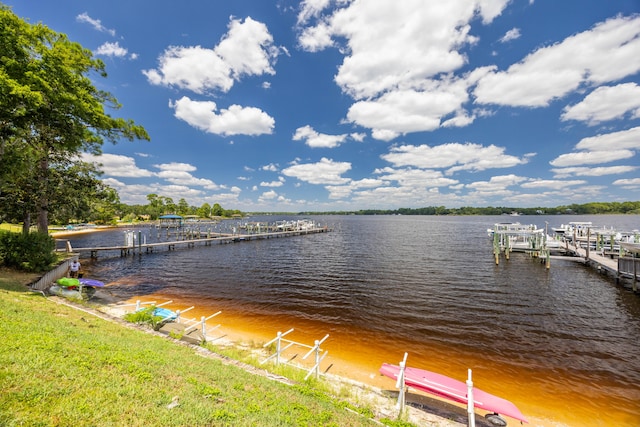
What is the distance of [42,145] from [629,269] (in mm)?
49285

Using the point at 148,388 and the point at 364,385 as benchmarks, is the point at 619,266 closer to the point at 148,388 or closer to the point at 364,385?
the point at 364,385

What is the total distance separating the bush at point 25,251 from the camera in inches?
653

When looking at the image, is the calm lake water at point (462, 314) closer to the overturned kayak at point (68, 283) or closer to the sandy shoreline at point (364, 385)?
the sandy shoreline at point (364, 385)

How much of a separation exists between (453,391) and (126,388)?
9084 mm

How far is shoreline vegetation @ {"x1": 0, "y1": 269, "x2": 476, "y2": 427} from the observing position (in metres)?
4.34

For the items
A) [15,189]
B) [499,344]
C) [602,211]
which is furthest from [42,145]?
[602,211]

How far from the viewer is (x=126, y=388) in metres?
5.11

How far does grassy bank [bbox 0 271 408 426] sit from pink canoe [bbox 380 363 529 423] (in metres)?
2.96

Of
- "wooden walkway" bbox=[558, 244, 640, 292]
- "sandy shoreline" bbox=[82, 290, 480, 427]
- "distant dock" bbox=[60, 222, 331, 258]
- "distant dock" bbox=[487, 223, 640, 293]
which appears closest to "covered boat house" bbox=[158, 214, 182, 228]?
"distant dock" bbox=[60, 222, 331, 258]

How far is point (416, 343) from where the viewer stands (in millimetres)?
14094

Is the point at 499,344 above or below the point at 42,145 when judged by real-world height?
below

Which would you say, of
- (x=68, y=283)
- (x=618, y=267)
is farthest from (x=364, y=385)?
(x=618, y=267)

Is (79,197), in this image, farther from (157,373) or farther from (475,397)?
(475,397)

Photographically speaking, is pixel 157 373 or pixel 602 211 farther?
pixel 602 211
